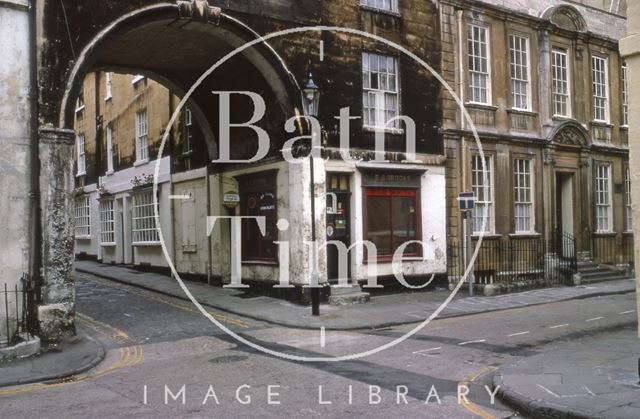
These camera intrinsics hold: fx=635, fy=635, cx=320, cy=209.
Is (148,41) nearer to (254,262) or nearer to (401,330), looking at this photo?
(254,262)

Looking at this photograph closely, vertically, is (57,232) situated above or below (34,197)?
below

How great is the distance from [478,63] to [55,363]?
48.3ft

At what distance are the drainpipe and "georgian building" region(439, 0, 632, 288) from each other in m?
11.1

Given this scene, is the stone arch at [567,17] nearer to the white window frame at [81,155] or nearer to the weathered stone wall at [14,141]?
the weathered stone wall at [14,141]

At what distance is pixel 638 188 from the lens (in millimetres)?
6457

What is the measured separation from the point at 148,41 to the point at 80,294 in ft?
23.3

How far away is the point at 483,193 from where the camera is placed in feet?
62.8

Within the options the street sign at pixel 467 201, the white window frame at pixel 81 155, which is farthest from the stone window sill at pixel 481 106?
the white window frame at pixel 81 155

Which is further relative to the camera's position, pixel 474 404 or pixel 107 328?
pixel 107 328

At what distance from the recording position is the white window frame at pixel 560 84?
21219 mm

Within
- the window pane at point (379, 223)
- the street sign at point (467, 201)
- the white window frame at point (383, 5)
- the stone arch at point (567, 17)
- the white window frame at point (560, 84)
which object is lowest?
the window pane at point (379, 223)

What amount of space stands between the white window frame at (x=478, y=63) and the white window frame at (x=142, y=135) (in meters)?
11.6

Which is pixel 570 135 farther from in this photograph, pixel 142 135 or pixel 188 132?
pixel 142 135

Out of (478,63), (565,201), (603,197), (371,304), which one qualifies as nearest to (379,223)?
(371,304)
